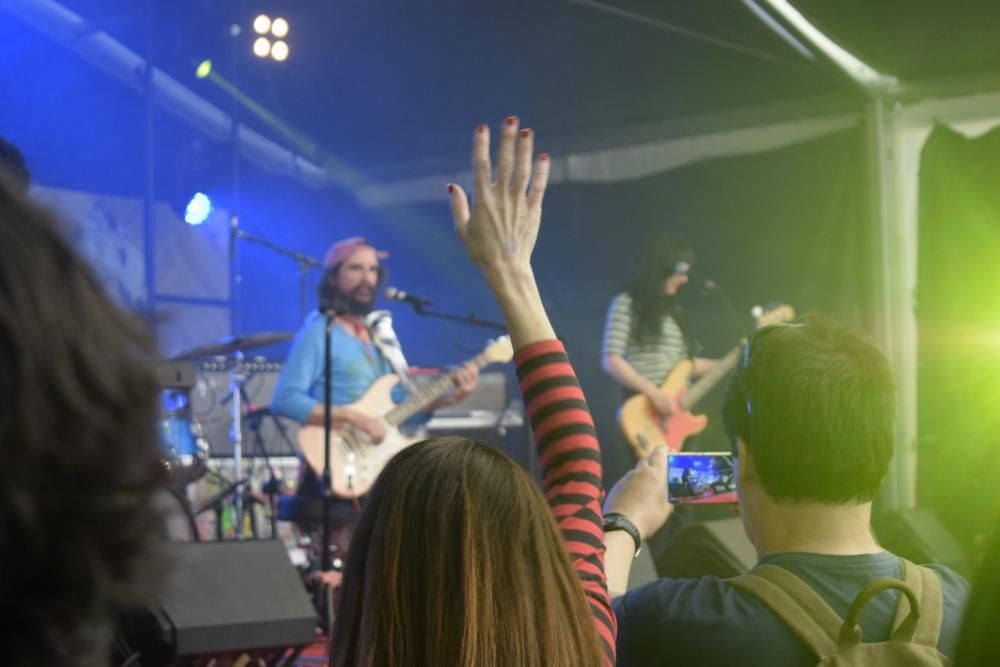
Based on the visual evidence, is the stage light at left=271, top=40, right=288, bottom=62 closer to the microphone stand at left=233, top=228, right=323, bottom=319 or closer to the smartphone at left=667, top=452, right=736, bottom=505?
the microphone stand at left=233, top=228, right=323, bottom=319

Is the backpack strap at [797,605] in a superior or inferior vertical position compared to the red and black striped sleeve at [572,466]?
inferior

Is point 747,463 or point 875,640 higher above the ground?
point 747,463

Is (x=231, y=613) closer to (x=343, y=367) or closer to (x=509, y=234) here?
(x=509, y=234)

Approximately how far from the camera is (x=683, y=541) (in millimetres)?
3162

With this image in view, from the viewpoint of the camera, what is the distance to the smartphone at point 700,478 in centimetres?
154

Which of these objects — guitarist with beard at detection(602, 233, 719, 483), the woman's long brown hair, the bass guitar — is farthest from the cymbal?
the woman's long brown hair

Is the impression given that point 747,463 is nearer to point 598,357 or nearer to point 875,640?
point 875,640

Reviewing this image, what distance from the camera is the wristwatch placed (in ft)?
4.80

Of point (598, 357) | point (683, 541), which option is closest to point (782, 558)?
point (683, 541)

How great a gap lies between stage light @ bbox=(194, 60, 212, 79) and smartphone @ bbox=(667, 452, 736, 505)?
20.8 ft

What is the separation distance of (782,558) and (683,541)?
64.7 inches

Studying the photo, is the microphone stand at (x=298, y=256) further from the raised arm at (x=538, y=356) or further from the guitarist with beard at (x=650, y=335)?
the raised arm at (x=538, y=356)

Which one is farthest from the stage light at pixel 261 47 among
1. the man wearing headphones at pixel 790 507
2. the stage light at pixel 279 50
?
the man wearing headphones at pixel 790 507

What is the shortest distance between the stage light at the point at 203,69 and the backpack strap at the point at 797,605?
6.56m
